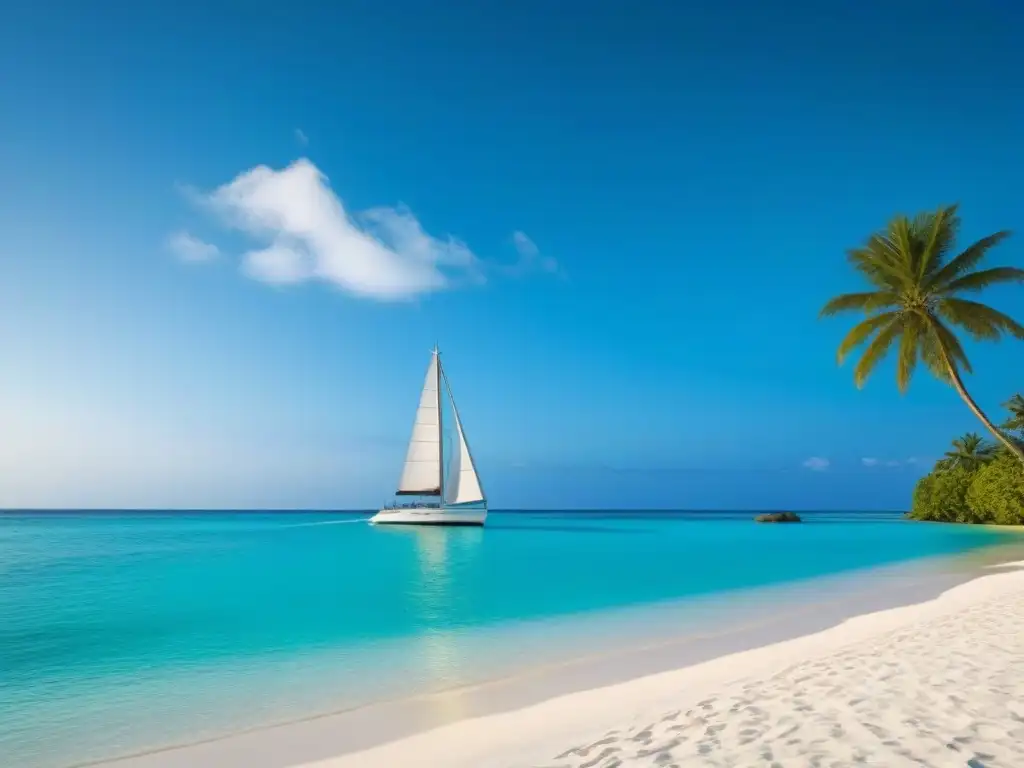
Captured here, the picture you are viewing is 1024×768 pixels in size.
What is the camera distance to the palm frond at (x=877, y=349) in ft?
58.6

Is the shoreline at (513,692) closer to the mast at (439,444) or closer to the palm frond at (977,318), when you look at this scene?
the palm frond at (977,318)

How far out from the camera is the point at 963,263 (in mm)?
16797

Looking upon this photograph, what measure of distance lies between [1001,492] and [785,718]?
177 ft

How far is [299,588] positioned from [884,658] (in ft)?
45.8

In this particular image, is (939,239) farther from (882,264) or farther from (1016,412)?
(1016,412)

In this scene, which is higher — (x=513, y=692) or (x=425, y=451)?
(x=425, y=451)

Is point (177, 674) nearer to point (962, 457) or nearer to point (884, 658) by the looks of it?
point (884, 658)

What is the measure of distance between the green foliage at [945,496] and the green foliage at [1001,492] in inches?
179

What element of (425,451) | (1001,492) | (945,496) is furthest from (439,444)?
(945,496)

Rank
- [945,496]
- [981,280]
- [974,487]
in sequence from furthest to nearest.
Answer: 1. [945,496]
2. [974,487]
3. [981,280]

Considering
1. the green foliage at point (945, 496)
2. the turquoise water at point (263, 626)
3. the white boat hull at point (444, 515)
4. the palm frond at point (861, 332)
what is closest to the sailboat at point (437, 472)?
the white boat hull at point (444, 515)

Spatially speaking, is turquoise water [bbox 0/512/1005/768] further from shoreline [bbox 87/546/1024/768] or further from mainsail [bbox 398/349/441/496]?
mainsail [bbox 398/349/441/496]

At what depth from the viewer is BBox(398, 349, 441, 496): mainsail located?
1633 inches

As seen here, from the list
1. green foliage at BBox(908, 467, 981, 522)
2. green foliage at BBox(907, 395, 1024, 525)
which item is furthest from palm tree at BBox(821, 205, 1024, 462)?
green foliage at BBox(908, 467, 981, 522)
